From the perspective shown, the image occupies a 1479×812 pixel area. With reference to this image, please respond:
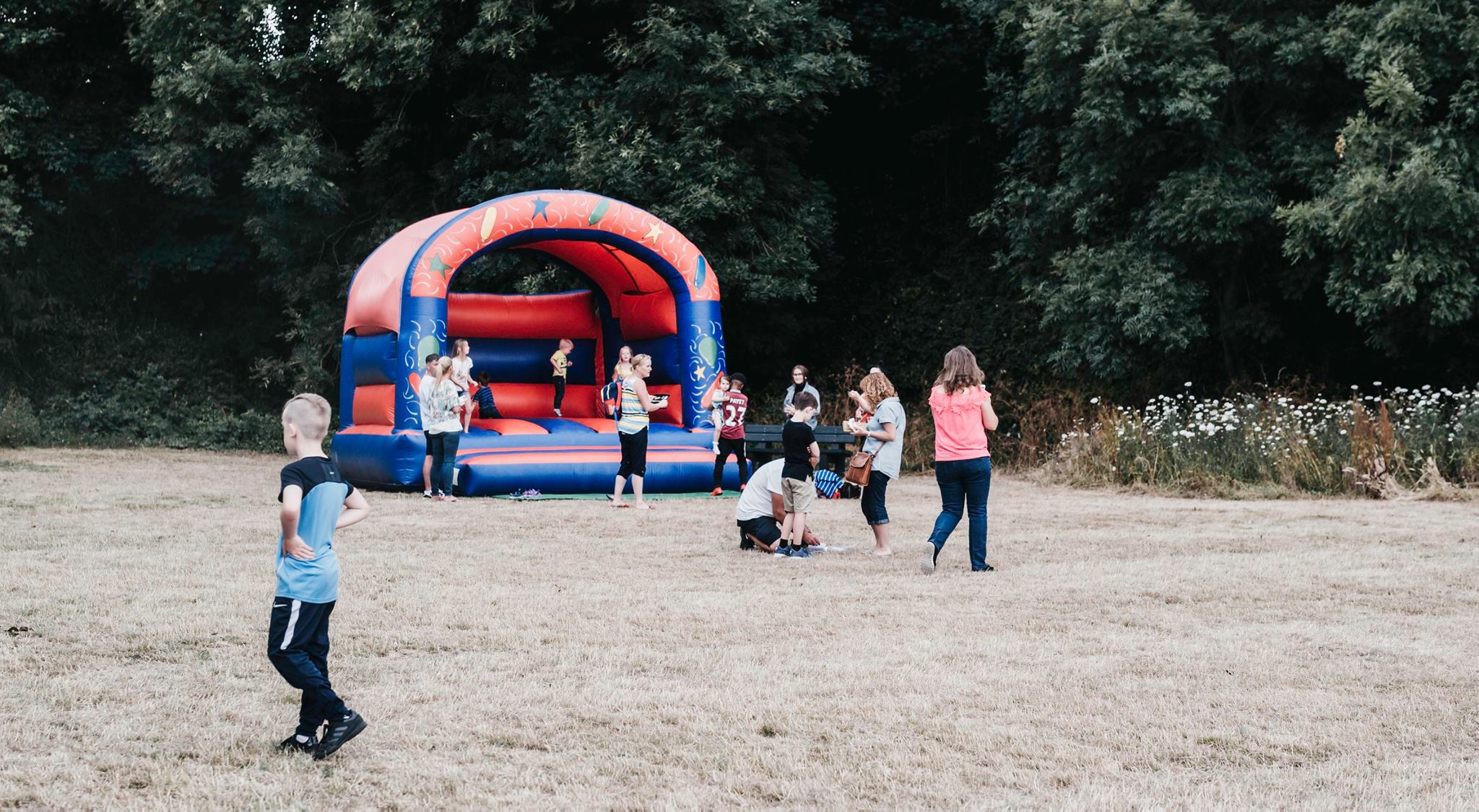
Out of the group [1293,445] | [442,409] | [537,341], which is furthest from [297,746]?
[537,341]

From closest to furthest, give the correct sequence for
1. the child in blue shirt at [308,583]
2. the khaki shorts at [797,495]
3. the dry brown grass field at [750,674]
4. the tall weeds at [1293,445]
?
1. the dry brown grass field at [750,674]
2. the child in blue shirt at [308,583]
3. the khaki shorts at [797,495]
4. the tall weeds at [1293,445]

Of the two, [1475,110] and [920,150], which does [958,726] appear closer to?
[1475,110]

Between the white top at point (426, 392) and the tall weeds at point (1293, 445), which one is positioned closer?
the white top at point (426, 392)

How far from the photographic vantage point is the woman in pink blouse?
27.8 ft

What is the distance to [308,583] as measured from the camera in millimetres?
4168

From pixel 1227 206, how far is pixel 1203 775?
13607 mm

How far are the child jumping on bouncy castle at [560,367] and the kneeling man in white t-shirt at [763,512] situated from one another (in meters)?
8.19

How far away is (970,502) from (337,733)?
17.0 ft

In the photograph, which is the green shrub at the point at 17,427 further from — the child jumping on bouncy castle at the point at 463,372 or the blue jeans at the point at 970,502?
the blue jeans at the point at 970,502

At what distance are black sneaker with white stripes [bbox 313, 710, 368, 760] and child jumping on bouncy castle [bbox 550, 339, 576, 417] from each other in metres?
13.2

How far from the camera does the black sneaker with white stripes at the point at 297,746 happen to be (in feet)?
13.8

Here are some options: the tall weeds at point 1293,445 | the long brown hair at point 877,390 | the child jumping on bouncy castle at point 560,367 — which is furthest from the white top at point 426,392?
the tall weeds at point 1293,445

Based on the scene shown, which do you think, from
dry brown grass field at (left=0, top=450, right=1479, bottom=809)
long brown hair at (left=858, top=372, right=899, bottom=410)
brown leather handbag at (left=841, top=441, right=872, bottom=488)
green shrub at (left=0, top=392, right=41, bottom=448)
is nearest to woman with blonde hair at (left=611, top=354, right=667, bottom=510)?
dry brown grass field at (left=0, top=450, right=1479, bottom=809)

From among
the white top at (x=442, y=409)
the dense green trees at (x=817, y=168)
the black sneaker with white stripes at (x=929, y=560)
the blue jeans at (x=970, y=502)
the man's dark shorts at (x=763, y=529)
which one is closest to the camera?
the black sneaker with white stripes at (x=929, y=560)
